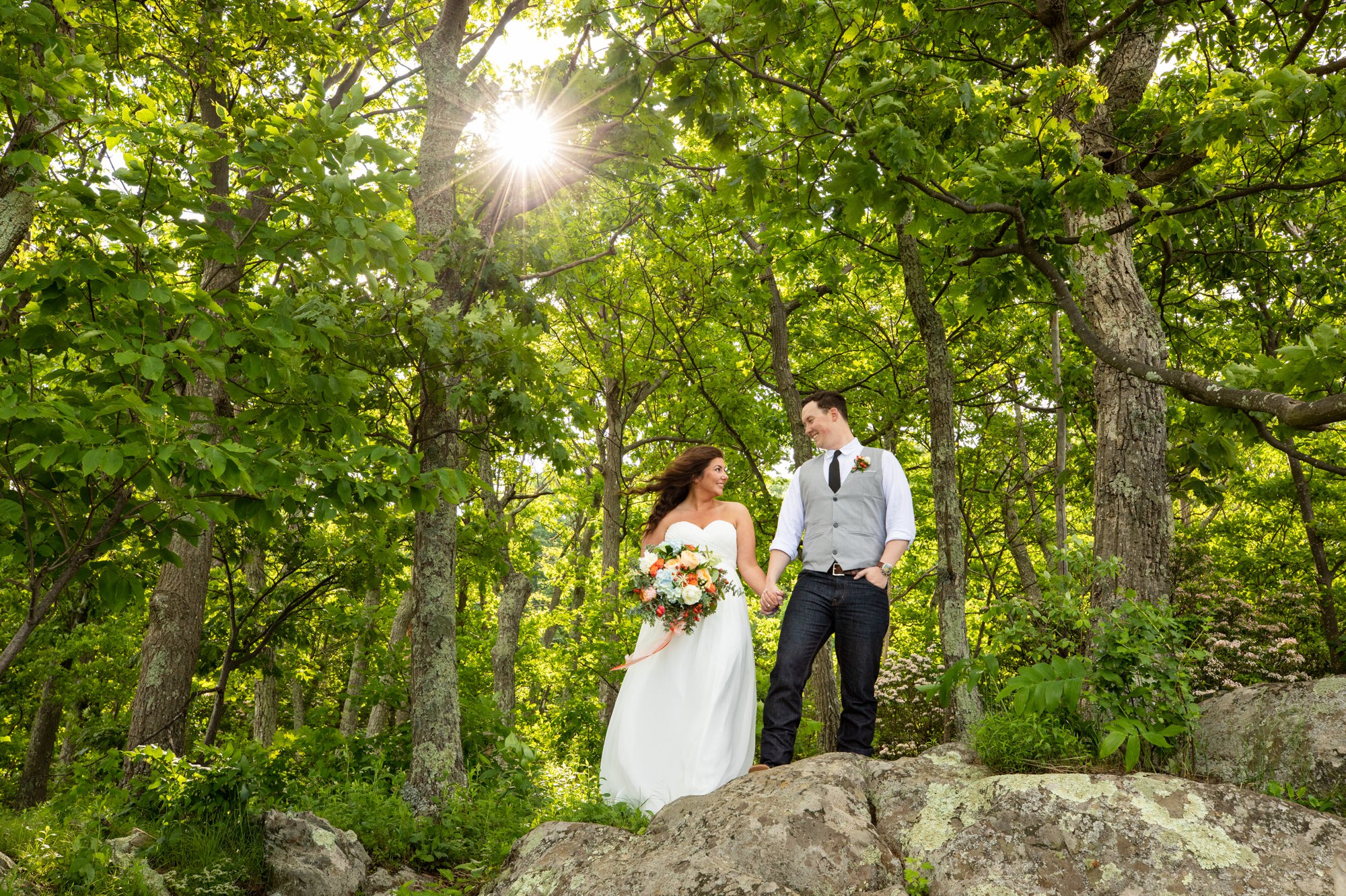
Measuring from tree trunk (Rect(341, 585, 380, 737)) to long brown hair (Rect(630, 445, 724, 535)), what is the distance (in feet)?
15.4

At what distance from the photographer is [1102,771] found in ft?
10.8

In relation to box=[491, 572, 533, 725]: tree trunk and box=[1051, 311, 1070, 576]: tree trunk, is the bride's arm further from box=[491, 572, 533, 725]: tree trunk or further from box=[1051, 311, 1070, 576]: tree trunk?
box=[491, 572, 533, 725]: tree trunk

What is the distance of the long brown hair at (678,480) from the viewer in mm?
5992

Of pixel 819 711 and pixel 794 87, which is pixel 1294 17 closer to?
pixel 794 87

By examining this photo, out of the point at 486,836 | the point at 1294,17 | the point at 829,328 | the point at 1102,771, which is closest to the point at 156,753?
the point at 486,836

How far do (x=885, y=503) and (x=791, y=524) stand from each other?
65cm

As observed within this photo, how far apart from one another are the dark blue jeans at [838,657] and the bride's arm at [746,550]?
0.69 meters

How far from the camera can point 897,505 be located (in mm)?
4762

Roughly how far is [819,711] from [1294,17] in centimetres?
737

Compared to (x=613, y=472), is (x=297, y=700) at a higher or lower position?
lower

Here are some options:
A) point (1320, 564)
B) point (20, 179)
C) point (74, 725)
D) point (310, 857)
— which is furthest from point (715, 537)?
point (74, 725)

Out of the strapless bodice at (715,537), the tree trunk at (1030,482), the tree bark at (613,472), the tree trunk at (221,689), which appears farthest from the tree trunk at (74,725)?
the tree trunk at (1030,482)

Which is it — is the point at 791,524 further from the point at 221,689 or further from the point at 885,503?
the point at 221,689

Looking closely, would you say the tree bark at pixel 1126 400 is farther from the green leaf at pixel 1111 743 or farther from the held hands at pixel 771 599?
the held hands at pixel 771 599
